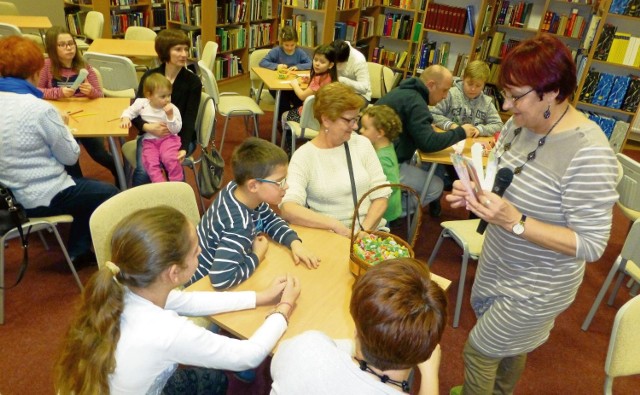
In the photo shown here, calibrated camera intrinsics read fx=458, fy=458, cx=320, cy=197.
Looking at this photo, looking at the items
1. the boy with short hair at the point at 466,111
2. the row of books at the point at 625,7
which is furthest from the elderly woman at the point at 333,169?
the row of books at the point at 625,7

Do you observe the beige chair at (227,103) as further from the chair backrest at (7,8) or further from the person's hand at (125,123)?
the chair backrest at (7,8)

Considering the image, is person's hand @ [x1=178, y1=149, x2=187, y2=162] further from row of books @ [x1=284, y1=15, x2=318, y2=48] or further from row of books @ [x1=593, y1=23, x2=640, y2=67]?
row of books @ [x1=593, y1=23, x2=640, y2=67]

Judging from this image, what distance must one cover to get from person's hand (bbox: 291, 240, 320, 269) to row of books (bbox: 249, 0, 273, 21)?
6.00m

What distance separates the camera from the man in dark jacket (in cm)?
290

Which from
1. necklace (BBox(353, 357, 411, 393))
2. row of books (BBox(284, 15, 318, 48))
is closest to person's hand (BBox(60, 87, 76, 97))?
necklace (BBox(353, 357, 411, 393))

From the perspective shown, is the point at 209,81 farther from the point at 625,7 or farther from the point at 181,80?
the point at 625,7

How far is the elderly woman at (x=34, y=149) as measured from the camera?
2229 millimetres

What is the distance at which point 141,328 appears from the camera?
47.6 inches

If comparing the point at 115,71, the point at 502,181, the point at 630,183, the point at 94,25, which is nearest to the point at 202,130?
the point at 115,71

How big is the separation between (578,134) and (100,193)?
2.41m

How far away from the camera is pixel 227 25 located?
660 cm

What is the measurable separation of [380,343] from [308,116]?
2971mm

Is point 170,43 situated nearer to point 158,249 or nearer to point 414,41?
point 158,249

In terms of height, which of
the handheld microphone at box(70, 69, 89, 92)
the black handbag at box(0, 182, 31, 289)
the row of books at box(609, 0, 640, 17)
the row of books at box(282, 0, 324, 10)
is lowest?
the black handbag at box(0, 182, 31, 289)
